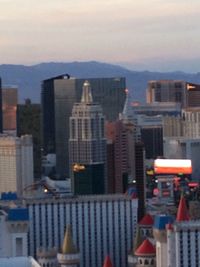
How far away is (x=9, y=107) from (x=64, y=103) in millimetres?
11624

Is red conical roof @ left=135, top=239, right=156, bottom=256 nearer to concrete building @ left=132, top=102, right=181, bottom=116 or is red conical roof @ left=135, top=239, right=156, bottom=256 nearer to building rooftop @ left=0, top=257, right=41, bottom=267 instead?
building rooftop @ left=0, top=257, right=41, bottom=267

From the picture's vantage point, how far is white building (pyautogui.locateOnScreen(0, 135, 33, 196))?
57875 millimetres

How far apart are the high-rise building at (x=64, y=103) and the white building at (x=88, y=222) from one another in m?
27.4

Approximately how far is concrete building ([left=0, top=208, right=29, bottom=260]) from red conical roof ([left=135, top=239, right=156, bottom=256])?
9.08 feet

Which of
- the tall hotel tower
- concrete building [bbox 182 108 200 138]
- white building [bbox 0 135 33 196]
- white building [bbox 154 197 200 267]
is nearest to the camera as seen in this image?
white building [bbox 154 197 200 267]

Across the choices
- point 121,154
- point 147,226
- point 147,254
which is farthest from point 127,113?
point 147,254

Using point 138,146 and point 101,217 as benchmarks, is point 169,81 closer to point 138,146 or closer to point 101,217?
point 138,146

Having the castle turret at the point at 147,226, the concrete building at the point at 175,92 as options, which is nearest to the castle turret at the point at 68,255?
the castle turret at the point at 147,226

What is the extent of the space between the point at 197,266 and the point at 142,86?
3040 inches

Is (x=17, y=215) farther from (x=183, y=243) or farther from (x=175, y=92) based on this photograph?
(x=175, y=92)

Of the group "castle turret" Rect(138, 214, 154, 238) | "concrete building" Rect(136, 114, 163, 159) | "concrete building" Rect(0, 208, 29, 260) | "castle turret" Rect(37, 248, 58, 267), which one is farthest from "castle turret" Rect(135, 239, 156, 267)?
"concrete building" Rect(136, 114, 163, 159)

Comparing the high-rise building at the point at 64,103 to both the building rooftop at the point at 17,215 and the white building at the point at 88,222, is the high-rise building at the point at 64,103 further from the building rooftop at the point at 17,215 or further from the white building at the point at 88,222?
the building rooftop at the point at 17,215

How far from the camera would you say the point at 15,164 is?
195ft

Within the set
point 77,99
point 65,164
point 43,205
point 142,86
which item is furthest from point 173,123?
point 43,205
